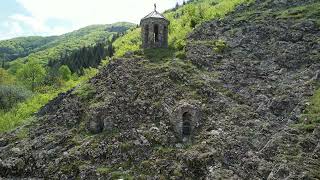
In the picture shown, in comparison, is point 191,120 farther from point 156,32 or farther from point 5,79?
point 5,79

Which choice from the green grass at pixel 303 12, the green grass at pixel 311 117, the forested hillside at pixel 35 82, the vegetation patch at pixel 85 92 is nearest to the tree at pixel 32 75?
the forested hillside at pixel 35 82

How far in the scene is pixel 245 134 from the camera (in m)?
32.9

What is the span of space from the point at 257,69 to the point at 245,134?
11371mm

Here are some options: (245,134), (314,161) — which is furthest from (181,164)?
(314,161)

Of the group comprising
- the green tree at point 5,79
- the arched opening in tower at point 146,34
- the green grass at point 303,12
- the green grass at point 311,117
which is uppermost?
the green grass at point 303,12

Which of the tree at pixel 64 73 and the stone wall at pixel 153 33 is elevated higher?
the stone wall at pixel 153 33

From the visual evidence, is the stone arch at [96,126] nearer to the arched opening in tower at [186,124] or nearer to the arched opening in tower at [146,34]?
the arched opening in tower at [186,124]

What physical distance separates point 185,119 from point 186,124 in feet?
1.44

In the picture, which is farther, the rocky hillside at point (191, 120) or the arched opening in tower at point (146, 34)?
the arched opening in tower at point (146, 34)

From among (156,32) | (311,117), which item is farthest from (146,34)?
(311,117)

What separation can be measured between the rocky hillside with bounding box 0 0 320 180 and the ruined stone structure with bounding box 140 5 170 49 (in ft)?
10.6

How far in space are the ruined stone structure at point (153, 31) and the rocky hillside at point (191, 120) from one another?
3231 mm

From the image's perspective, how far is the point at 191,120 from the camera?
35000mm

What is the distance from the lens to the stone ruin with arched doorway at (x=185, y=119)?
112 feet
